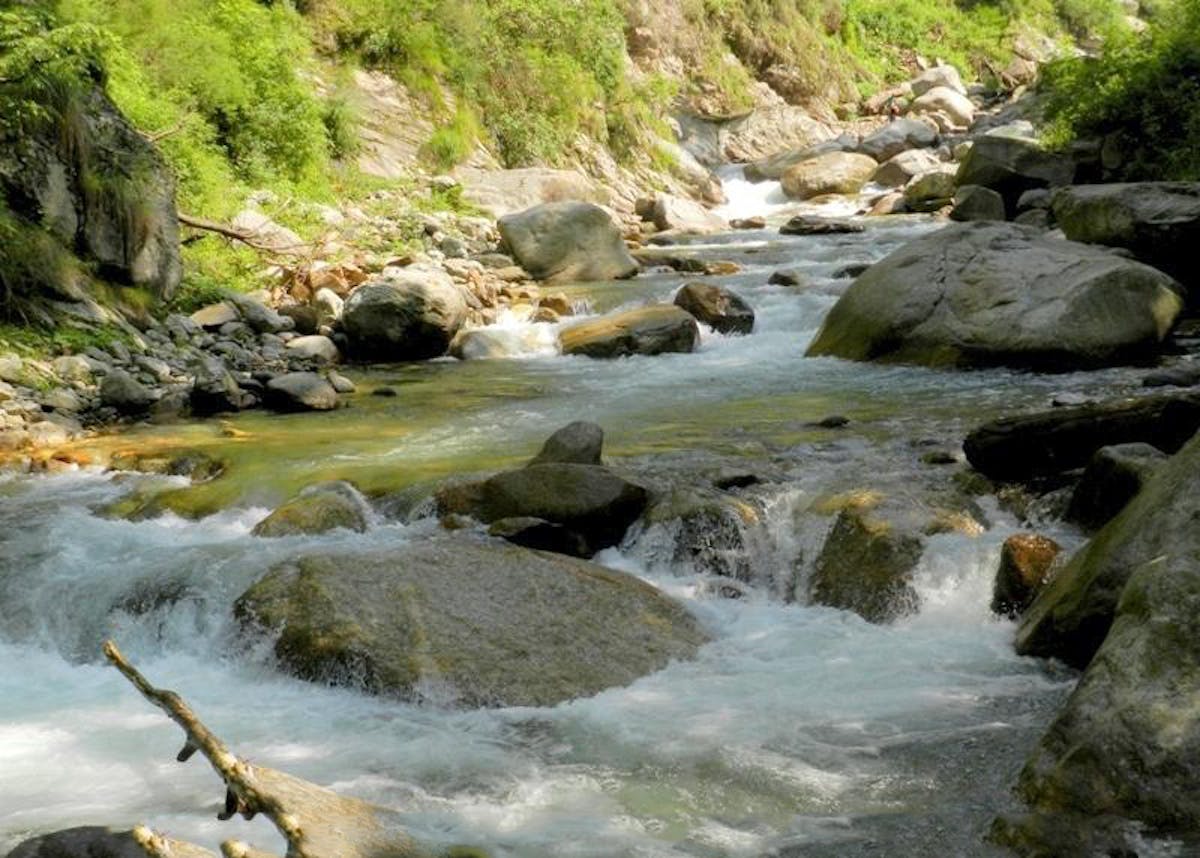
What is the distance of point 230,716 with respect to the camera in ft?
17.5

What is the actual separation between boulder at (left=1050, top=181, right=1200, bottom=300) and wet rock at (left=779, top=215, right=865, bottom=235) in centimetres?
833

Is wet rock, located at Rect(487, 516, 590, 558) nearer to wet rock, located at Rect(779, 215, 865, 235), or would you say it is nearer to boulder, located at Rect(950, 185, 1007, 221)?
boulder, located at Rect(950, 185, 1007, 221)

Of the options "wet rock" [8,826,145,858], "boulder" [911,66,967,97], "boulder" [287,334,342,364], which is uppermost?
"boulder" [911,66,967,97]

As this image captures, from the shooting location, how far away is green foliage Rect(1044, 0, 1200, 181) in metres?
15.9

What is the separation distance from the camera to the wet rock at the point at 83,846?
11.3 feet

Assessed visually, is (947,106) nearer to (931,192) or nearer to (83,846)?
(931,192)

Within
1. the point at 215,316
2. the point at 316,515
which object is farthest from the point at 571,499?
the point at 215,316

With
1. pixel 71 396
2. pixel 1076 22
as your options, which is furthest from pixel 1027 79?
pixel 71 396

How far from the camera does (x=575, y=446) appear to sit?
789cm

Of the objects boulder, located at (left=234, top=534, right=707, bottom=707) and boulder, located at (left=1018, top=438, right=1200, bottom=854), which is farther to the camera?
boulder, located at (left=234, top=534, right=707, bottom=707)

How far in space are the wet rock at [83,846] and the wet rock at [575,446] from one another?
4521mm

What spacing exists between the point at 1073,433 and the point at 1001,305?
A: 4236 mm

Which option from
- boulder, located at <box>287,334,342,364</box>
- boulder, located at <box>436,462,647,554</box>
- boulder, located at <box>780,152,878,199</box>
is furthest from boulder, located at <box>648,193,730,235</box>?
boulder, located at <box>436,462,647,554</box>

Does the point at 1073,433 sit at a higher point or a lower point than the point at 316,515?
higher
